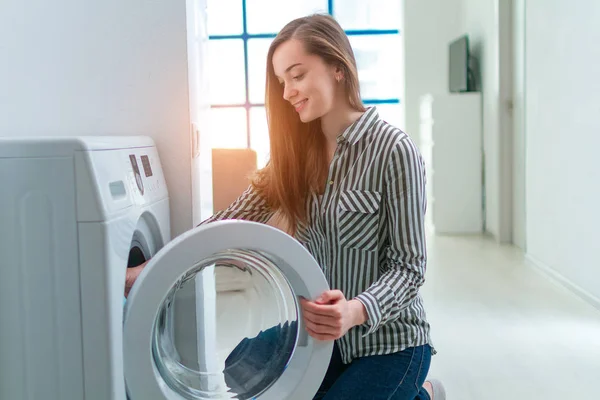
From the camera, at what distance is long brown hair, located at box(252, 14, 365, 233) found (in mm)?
1524

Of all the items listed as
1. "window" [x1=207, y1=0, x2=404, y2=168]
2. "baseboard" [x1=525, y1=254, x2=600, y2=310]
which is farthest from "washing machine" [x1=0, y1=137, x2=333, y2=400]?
"window" [x1=207, y1=0, x2=404, y2=168]

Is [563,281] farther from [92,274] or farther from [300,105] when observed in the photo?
[92,274]

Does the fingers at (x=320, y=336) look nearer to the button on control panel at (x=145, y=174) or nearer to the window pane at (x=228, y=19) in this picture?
the button on control panel at (x=145, y=174)

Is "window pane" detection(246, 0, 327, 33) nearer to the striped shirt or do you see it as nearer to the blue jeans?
the striped shirt

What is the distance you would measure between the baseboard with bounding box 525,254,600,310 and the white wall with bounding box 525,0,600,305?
11mm

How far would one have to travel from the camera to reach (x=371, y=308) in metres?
1.34

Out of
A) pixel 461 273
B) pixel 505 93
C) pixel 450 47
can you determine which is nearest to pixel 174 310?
pixel 461 273

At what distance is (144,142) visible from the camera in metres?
1.50

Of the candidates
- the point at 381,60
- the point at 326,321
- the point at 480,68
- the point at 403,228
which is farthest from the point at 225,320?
the point at 381,60

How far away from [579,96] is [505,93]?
6.07 ft

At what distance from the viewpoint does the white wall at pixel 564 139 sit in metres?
3.29

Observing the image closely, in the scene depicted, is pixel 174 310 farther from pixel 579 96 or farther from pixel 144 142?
pixel 579 96

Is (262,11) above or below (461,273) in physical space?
above

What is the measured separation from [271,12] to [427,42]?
71.9 inches
